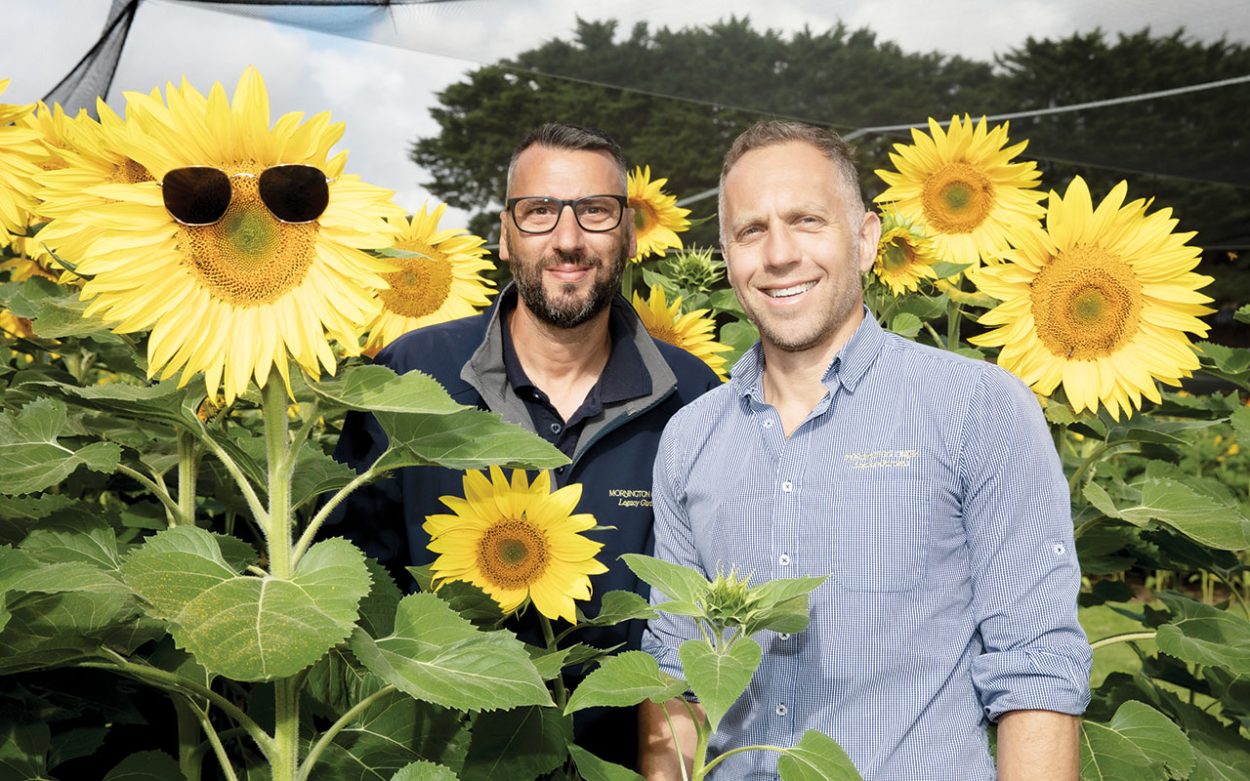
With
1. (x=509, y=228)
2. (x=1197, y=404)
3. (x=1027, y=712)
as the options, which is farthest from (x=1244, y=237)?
(x=1027, y=712)

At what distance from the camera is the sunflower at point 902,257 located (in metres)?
2.49

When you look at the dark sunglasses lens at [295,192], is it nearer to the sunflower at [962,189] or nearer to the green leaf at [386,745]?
the green leaf at [386,745]

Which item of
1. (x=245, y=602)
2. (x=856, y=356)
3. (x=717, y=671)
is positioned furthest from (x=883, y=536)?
(x=245, y=602)

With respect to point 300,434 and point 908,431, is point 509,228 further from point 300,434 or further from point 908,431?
point 300,434

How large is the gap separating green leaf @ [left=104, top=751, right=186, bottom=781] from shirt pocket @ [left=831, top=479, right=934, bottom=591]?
94cm

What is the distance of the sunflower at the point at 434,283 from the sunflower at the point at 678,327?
39 cm

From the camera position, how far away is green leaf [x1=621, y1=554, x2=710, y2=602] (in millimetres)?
1407

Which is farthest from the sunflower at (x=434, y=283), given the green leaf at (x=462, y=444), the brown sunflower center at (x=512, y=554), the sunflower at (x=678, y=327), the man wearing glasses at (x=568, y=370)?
the green leaf at (x=462, y=444)

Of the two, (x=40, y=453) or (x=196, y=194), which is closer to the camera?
(x=196, y=194)

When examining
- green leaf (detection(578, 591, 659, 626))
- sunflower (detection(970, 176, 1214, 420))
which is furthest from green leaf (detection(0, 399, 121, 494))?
sunflower (detection(970, 176, 1214, 420))

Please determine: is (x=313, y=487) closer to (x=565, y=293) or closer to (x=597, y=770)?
(x=597, y=770)

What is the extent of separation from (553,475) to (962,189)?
1.16m

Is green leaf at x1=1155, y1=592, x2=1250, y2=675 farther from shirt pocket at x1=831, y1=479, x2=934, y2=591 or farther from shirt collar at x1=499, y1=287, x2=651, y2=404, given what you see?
shirt collar at x1=499, y1=287, x2=651, y2=404

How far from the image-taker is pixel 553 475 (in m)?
2.33
